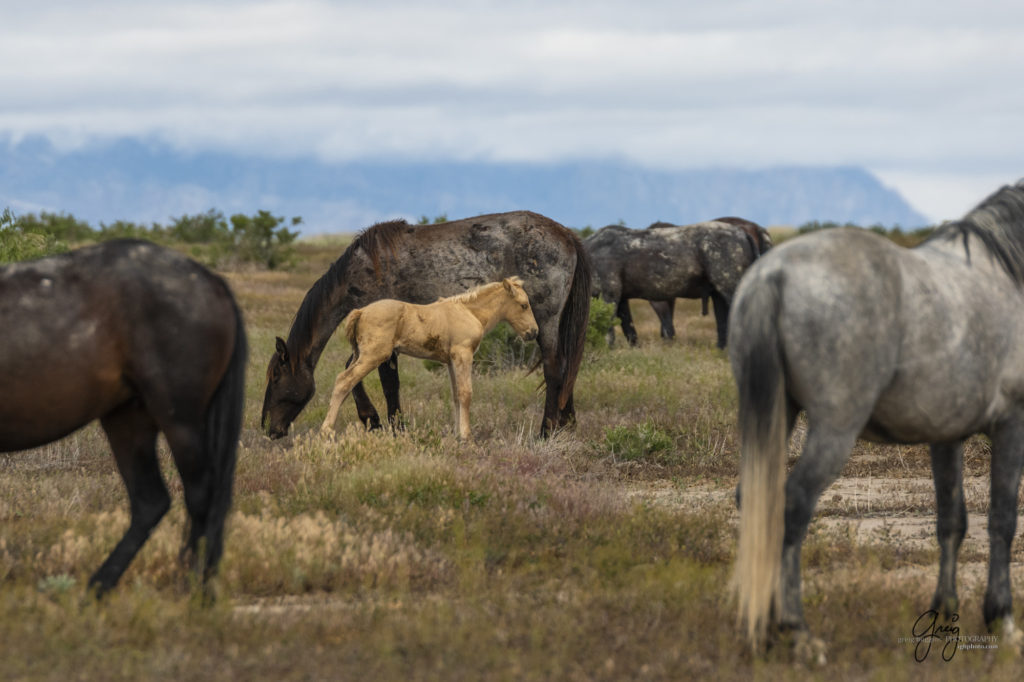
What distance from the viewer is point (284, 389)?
10641mm

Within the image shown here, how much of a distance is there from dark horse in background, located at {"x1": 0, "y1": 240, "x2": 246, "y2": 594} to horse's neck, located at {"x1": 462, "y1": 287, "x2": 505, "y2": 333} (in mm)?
5128

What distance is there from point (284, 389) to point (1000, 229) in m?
7.35

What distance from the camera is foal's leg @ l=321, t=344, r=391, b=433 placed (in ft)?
32.9

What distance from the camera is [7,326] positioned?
16.5 ft

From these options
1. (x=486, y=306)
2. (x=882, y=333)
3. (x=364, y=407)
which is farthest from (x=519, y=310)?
(x=882, y=333)

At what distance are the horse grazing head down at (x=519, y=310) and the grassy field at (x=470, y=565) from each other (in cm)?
107

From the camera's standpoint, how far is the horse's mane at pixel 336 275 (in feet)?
35.5

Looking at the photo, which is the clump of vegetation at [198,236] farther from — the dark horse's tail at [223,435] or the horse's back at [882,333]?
the horse's back at [882,333]

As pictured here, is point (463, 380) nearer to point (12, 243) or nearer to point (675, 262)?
point (12, 243)

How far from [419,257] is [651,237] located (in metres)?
9.07

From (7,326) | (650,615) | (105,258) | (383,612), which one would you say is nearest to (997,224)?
(650,615)

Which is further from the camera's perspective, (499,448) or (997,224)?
(499,448)

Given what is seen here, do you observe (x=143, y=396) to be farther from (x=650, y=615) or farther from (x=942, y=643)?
(x=942, y=643)

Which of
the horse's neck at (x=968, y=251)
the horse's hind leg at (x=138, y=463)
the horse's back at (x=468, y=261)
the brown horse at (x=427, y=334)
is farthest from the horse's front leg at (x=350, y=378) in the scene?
the horse's neck at (x=968, y=251)
